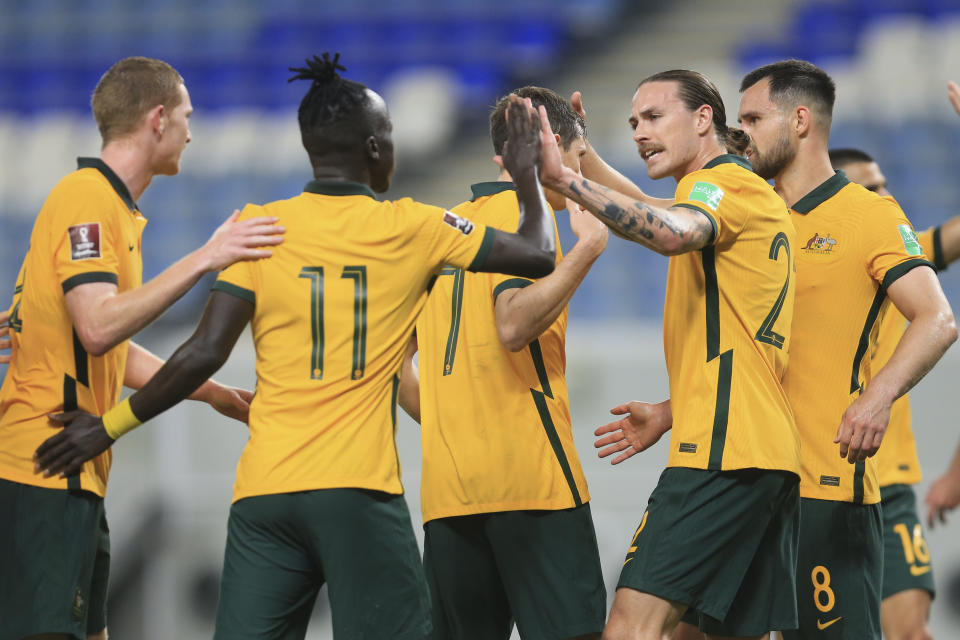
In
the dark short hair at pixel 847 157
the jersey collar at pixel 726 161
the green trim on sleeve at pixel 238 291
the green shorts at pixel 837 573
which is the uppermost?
the dark short hair at pixel 847 157

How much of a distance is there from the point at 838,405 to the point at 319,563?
2.04 meters

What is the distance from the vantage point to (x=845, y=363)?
4.19 meters

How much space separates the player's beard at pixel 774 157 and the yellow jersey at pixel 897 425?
3.99 ft

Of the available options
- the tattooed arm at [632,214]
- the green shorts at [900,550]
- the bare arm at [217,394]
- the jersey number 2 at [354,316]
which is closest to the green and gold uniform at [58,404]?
the bare arm at [217,394]

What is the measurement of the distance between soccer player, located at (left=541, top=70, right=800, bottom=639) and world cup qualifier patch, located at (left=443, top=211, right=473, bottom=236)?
0.34m

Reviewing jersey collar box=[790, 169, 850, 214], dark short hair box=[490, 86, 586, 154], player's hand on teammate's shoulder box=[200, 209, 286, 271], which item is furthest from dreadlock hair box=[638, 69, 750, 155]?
player's hand on teammate's shoulder box=[200, 209, 286, 271]

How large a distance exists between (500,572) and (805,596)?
1.16 meters

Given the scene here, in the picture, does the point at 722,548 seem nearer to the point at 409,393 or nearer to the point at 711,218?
the point at 711,218

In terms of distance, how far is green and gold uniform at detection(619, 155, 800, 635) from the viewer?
3.69 meters

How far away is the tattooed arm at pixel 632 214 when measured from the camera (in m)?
3.55

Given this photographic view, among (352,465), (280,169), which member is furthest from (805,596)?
(280,169)

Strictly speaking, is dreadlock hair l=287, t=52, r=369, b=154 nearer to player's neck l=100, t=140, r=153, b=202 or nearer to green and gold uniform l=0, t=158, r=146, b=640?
green and gold uniform l=0, t=158, r=146, b=640

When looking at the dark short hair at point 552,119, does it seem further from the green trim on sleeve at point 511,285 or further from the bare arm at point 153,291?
the bare arm at point 153,291

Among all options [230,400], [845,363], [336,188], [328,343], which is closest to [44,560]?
[230,400]
